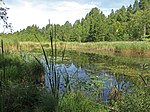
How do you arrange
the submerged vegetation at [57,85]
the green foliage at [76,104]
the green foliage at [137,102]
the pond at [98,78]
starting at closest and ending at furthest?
the submerged vegetation at [57,85] < the green foliage at [137,102] < the green foliage at [76,104] < the pond at [98,78]

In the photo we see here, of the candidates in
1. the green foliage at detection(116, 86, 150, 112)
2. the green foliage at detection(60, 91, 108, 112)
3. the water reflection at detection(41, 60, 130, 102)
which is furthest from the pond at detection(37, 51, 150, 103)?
the green foliage at detection(116, 86, 150, 112)

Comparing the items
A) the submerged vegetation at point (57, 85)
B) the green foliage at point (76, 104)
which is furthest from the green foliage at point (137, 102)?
the green foliage at point (76, 104)

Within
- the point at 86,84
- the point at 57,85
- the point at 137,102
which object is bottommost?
the point at 86,84

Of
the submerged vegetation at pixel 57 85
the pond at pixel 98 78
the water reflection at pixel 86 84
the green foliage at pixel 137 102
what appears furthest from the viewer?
the pond at pixel 98 78

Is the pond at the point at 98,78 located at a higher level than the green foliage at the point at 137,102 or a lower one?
lower

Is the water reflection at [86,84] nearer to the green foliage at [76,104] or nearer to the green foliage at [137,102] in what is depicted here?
the green foliage at [76,104]

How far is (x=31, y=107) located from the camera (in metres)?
4.55

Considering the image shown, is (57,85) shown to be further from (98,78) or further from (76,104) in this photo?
(98,78)

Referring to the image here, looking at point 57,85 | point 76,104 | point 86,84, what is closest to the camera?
point 57,85

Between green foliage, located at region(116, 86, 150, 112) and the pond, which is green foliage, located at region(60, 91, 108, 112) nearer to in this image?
the pond

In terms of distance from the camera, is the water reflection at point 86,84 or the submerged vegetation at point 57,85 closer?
the submerged vegetation at point 57,85

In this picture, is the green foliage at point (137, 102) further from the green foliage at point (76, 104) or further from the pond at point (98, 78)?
the pond at point (98, 78)

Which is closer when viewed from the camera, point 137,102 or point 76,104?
point 137,102

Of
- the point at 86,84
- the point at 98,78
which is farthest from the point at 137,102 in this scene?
the point at 98,78
